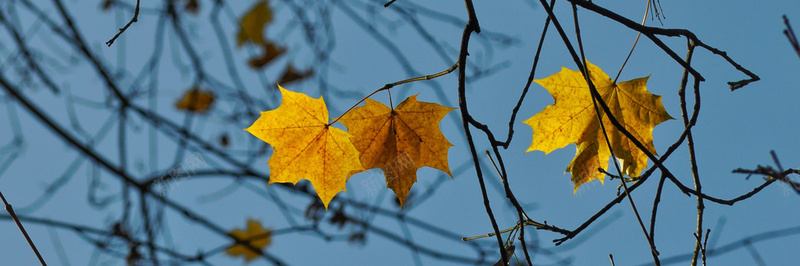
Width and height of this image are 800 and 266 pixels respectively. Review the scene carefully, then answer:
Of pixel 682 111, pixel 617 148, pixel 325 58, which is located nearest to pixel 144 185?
pixel 325 58

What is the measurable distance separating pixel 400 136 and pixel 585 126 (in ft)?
1.80

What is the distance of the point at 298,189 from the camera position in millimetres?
2504

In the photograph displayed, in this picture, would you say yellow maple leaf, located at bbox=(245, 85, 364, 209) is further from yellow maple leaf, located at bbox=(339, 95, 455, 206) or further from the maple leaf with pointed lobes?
the maple leaf with pointed lobes

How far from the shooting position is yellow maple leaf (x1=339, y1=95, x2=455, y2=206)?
1590mm

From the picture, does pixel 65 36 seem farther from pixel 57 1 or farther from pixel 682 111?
pixel 682 111

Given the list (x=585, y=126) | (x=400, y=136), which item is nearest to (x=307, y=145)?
(x=400, y=136)

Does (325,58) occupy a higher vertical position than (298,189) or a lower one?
higher

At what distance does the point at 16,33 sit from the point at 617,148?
217cm

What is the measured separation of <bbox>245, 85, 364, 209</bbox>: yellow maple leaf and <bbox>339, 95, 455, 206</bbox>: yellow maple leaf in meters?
0.04

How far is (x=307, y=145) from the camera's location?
165cm

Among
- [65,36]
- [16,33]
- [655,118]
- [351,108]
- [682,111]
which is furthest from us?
[65,36]

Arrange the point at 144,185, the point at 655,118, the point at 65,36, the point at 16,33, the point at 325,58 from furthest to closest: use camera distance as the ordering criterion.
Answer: the point at 325,58 → the point at 65,36 → the point at 16,33 → the point at 144,185 → the point at 655,118

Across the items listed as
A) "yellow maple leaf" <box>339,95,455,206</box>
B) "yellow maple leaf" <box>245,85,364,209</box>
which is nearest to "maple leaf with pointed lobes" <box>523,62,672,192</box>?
"yellow maple leaf" <box>339,95,455,206</box>

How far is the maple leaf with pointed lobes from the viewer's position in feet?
5.29
